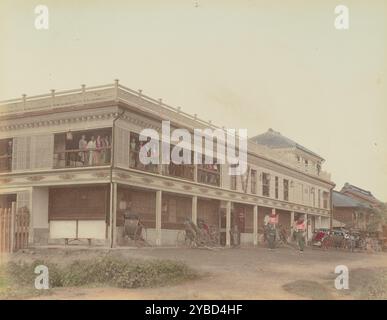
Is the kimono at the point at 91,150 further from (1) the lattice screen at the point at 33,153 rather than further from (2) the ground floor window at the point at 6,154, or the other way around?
(2) the ground floor window at the point at 6,154

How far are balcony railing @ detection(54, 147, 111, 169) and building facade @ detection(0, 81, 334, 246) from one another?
32mm

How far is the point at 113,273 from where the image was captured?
45.3 feet

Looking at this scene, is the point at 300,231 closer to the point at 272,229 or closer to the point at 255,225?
the point at 272,229

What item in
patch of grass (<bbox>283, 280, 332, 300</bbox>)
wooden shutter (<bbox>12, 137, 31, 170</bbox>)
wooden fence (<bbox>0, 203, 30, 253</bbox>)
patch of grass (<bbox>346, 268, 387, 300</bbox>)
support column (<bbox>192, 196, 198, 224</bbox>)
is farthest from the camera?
support column (<bbox>192, 196, 198, 224</bbox>)

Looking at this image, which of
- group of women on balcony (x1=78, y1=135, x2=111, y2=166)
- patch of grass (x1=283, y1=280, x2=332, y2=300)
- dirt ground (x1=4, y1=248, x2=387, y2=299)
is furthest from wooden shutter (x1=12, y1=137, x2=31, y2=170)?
patch of grass (x1=283, y1=280, x2=332, y2=300)

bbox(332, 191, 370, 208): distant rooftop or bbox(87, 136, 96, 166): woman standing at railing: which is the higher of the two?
bbox(87, 136, 96, 166): woman standing at railing

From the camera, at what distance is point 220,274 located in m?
14.1

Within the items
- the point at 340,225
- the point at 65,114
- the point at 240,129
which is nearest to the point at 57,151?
the point at 65,114

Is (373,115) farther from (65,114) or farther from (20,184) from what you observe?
(20,184)

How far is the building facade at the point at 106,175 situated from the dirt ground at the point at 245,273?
3.82 ft

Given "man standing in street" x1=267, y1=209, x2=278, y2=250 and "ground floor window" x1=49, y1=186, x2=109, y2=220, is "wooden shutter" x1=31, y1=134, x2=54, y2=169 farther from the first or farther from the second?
"man standing in street" x1=267, y1=209, x2=278, y2=250

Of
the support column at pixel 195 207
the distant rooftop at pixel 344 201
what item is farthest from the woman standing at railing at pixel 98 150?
the distant rooftop at pixel 344 201

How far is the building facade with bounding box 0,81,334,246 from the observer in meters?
16.3
